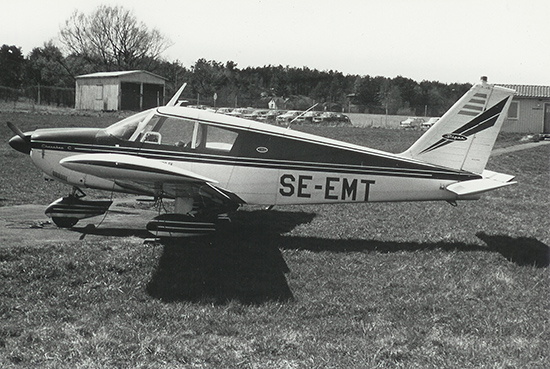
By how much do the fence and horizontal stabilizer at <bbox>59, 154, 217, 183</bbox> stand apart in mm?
38418

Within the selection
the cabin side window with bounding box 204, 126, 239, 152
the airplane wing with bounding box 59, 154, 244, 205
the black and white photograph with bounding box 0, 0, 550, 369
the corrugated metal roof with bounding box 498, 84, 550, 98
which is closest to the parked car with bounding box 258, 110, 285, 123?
the corrugated metal roof with bounding box 498, 84, 550, 98

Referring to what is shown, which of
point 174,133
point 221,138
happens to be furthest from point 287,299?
point 174,133

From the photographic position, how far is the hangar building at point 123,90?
135 ft

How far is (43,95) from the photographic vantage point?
45.4 meters

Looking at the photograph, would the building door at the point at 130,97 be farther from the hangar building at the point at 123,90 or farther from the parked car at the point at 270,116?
the parked car at the point at 270,116

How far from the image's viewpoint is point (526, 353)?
197 inches

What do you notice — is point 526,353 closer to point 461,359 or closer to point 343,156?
point 461,359

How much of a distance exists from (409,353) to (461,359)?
0.45m

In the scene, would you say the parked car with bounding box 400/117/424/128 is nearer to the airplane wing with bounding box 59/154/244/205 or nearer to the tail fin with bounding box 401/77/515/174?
the tail fin with bounding box 401/77/515/174

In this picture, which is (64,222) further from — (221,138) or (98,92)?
(98,92)

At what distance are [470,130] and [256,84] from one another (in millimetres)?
65394

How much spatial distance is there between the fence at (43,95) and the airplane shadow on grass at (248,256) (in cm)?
3740

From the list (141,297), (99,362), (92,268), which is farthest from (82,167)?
(99,362)

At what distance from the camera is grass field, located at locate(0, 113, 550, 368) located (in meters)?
4.93
